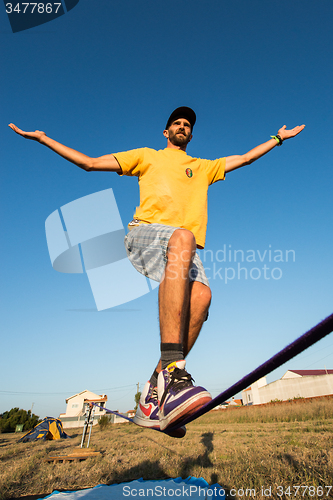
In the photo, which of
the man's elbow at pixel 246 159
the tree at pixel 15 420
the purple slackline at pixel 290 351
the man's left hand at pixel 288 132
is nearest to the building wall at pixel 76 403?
the tree at pixel 15 420

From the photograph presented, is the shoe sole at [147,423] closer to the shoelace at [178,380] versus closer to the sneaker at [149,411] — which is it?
the sneaker at [149,411]

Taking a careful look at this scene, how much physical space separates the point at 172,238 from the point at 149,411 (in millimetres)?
1253

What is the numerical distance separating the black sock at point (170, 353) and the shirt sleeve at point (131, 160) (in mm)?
1571

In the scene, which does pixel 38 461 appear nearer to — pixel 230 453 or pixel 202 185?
pixel 230 453

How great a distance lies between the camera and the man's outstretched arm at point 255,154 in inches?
113

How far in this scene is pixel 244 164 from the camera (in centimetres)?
290

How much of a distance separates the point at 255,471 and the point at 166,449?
4.45m

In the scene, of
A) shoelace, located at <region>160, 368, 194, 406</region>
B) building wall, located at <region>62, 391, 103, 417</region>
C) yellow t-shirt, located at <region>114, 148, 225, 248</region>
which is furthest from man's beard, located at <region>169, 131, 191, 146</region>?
building wall, located at <region>62, 391, 103, 417</region>

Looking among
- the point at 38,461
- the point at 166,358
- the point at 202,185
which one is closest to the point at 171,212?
the point at 202,185

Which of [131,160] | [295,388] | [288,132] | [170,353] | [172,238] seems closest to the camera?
[170,353]

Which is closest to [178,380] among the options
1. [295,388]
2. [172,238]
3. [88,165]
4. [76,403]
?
[172,238]

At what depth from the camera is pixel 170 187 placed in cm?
223

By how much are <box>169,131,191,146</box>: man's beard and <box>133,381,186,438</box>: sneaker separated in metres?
2.34

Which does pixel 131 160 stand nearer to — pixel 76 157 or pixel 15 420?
pixel 76 157
